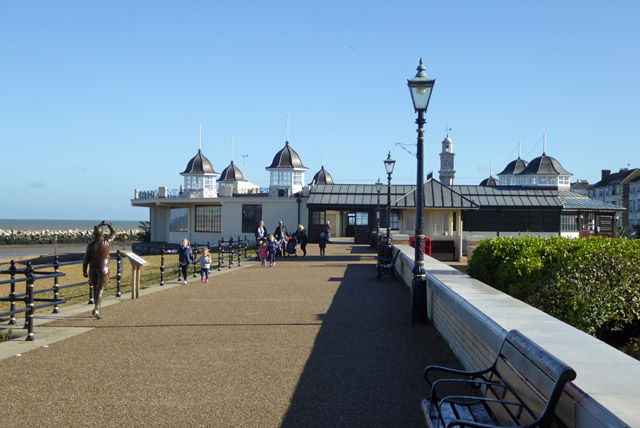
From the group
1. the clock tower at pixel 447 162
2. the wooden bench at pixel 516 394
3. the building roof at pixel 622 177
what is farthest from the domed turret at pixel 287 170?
the building roof at pixel 622 177

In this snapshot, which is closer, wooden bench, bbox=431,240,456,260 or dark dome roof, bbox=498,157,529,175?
wooden bench, bbox=431,240,456,260

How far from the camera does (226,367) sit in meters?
7.18

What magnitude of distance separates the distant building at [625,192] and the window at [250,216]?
6145 cm

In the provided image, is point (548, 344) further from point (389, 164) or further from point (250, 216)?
point (250, 216)

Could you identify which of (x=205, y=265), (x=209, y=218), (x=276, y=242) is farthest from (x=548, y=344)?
(x=209, y=218)

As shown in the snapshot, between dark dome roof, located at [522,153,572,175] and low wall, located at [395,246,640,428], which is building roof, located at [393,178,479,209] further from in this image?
dark dome roof, located at [522,153,572,175]

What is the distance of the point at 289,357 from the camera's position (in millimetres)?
7738

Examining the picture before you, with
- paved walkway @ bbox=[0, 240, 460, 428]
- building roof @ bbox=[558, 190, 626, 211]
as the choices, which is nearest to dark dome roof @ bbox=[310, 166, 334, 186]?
building roof @ bbox=[558, 190, 626, 211]

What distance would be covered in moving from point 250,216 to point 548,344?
137 ft

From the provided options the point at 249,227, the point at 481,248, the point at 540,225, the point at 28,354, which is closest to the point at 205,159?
the point at 249,227

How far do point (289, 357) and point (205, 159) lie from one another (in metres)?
45.2

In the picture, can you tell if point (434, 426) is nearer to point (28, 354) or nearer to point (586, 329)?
point (586, 329)

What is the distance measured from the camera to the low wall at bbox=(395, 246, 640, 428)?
3.16 meters

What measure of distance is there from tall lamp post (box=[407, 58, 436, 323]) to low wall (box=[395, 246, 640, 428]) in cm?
21
